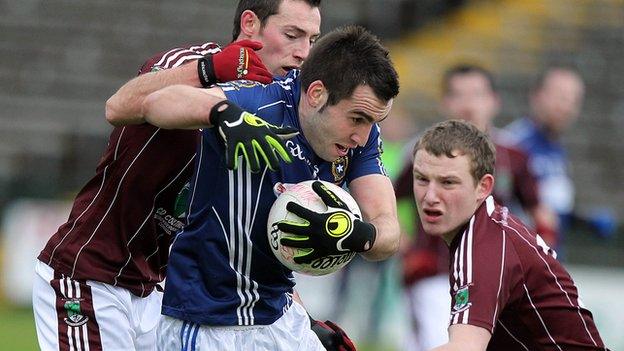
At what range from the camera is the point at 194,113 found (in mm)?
4508

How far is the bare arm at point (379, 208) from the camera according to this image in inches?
193

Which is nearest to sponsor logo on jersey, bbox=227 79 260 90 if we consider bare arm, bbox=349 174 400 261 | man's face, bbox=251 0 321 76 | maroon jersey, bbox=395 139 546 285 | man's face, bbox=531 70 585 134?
bare arm, bbox=349 174 400 261

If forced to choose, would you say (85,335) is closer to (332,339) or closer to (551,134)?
(332,339)

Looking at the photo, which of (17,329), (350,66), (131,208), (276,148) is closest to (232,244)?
(276,148)

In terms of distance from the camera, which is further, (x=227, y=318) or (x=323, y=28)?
(x=323, y=28)

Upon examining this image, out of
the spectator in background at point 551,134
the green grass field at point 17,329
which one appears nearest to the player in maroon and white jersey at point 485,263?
the spectator in background at point 551,134

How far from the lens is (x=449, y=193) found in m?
5.34

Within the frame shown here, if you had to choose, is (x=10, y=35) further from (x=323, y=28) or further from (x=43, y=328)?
(x=43, y=328)

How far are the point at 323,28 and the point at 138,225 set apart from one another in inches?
436

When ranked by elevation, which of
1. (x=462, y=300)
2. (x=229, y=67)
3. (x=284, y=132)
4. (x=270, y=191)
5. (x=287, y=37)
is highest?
(x=287, y=37)

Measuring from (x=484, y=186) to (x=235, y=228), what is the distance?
1.15 meters

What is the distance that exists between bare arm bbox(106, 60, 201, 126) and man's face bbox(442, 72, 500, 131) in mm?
4211

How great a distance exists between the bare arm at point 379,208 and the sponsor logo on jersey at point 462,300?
0.32 m

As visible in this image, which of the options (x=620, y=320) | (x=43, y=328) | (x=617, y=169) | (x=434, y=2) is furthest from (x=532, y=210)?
(x=434, y=2)
